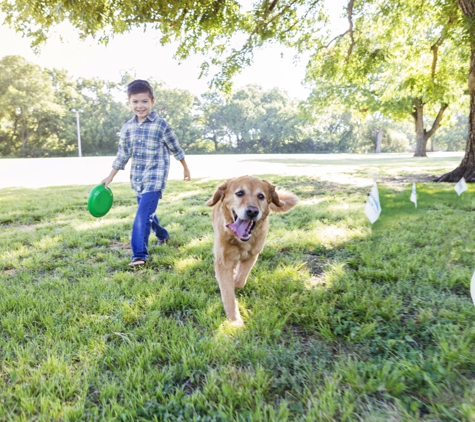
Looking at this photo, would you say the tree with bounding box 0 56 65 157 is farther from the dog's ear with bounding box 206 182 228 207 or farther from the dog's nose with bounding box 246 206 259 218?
the dog's nose with bounding box 246 206 259 218

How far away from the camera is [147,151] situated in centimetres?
398

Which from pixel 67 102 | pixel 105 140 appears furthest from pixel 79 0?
pixel 67 102

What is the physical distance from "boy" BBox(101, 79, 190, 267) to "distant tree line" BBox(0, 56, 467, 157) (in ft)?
138

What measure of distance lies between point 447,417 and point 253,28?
35.4 feet

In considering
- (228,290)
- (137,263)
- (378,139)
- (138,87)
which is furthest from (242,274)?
(378,139)

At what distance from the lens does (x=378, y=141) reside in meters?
61.2

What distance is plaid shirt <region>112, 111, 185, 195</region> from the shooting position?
396 centimetres

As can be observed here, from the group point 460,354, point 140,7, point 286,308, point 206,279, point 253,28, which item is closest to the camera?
point 460,354

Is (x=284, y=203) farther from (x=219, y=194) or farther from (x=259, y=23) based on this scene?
(x=259, y=23)

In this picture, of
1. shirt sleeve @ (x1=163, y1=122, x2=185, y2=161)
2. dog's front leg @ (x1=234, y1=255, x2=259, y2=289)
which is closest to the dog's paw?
dog's front leg @ (x1=234, y1=255, x2=259, y2=289)

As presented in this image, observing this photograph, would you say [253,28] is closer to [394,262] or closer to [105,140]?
[394,262]

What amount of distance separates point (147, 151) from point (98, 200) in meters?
1.03

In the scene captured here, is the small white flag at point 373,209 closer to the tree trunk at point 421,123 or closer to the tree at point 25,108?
the tree trunk at point 421,123

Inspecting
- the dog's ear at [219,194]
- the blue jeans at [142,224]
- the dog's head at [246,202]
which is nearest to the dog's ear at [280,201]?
the dog's head at [246,202]
